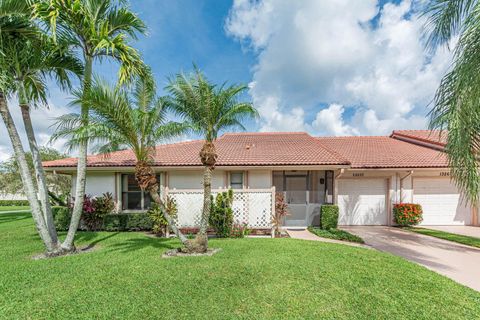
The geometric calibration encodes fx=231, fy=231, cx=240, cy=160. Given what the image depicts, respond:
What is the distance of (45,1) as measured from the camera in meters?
6.57

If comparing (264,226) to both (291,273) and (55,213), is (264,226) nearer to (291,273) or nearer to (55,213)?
(291,273)

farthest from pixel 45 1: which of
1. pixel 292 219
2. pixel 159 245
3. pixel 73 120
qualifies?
pixel 292 219

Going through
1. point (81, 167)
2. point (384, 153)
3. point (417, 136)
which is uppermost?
point (417, 136)

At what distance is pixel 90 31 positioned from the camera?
707cm

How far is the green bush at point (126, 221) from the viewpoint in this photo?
460 inches

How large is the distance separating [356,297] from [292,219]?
8.15 m

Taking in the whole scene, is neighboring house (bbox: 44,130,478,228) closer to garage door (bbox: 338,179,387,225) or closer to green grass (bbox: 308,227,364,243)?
garage door (bbox: 338,179,387,225)

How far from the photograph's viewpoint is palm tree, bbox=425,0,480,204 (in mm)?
4270

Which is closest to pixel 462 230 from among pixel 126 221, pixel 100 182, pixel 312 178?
pixel 312 178

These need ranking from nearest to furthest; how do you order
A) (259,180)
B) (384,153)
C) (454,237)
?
(454,237)
(259,180)
(384,153)

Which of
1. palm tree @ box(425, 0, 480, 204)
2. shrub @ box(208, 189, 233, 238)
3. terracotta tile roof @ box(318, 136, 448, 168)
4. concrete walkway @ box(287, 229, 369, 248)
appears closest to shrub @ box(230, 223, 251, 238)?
shrub @ box(208, 189, 233, 238)

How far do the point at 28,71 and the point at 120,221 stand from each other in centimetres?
738

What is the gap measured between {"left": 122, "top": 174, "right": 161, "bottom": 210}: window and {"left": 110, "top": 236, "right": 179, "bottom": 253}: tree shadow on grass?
10.9 ft

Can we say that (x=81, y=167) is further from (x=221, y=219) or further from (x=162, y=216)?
(x=221, y=219)
